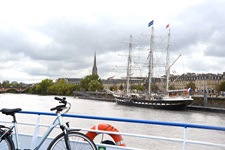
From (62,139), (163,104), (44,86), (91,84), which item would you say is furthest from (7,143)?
(44,86)

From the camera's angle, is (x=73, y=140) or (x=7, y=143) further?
(x=7, y=143)

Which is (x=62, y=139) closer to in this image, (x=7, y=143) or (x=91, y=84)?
(x=7, y=143)

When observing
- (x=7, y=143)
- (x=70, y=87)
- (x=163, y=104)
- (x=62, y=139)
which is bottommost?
(x=163, y=104)

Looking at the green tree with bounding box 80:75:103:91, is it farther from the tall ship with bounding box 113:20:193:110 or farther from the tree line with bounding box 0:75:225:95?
the tall ship with bounding box 113:20:193:110

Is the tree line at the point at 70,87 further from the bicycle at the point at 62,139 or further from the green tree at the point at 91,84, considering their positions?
the bicycle at the point at 62,139

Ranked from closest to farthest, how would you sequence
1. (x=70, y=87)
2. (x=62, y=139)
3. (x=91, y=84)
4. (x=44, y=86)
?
(x=62, y=139), (x=91, y=84), (x=70, y=87), (x=44, y=86)

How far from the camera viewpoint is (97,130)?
4258 mm

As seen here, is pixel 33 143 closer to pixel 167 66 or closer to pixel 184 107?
pixel 184 107

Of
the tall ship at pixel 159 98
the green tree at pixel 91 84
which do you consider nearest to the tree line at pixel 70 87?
the green tree at pixel 91 84

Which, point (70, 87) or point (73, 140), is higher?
point (70, 87)

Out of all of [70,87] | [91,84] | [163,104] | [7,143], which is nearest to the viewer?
[7,143]

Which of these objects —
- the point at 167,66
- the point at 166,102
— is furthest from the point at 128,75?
the point at 166,102

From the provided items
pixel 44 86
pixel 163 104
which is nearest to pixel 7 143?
pixel 163 104

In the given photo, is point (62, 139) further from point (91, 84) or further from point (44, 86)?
point (44, 86)
